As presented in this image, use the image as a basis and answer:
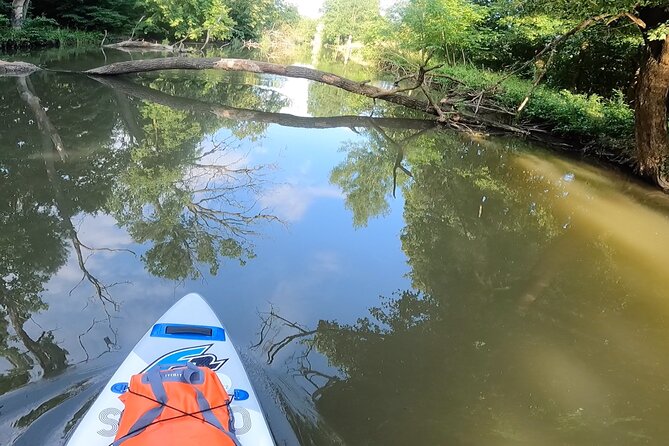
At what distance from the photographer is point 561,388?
3377mm

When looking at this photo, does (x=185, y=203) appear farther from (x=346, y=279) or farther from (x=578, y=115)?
(x=578, y=115)

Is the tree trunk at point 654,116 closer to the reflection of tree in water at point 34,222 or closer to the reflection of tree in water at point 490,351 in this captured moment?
the reflection of tree in water at point 490,351

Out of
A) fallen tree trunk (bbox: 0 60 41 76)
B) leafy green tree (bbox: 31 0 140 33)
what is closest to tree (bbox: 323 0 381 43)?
leafy green tree (bbox: 31 0 140 33)

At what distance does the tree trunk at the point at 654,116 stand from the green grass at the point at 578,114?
119 cm

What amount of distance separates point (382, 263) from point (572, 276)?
202cm

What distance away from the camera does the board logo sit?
2727 mm

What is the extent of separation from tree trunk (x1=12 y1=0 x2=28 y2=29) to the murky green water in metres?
10.8

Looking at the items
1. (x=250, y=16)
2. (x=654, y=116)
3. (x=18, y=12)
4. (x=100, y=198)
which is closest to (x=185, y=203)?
(x=100, y=198)

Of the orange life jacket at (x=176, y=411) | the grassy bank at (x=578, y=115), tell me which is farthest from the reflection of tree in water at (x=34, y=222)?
the grassy bank at (x=578, y=115)

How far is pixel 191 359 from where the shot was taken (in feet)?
9.15

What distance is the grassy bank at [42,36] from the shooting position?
54.9 ft

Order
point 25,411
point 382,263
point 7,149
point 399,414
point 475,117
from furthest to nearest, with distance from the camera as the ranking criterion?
point 475,117 → point 7,149 → point 382,263 → point 399,414 → point 25,411

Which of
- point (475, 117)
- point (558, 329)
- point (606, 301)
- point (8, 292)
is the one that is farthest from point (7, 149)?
point (475, 117)

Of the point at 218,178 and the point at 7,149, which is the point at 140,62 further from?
the point at 218,178
